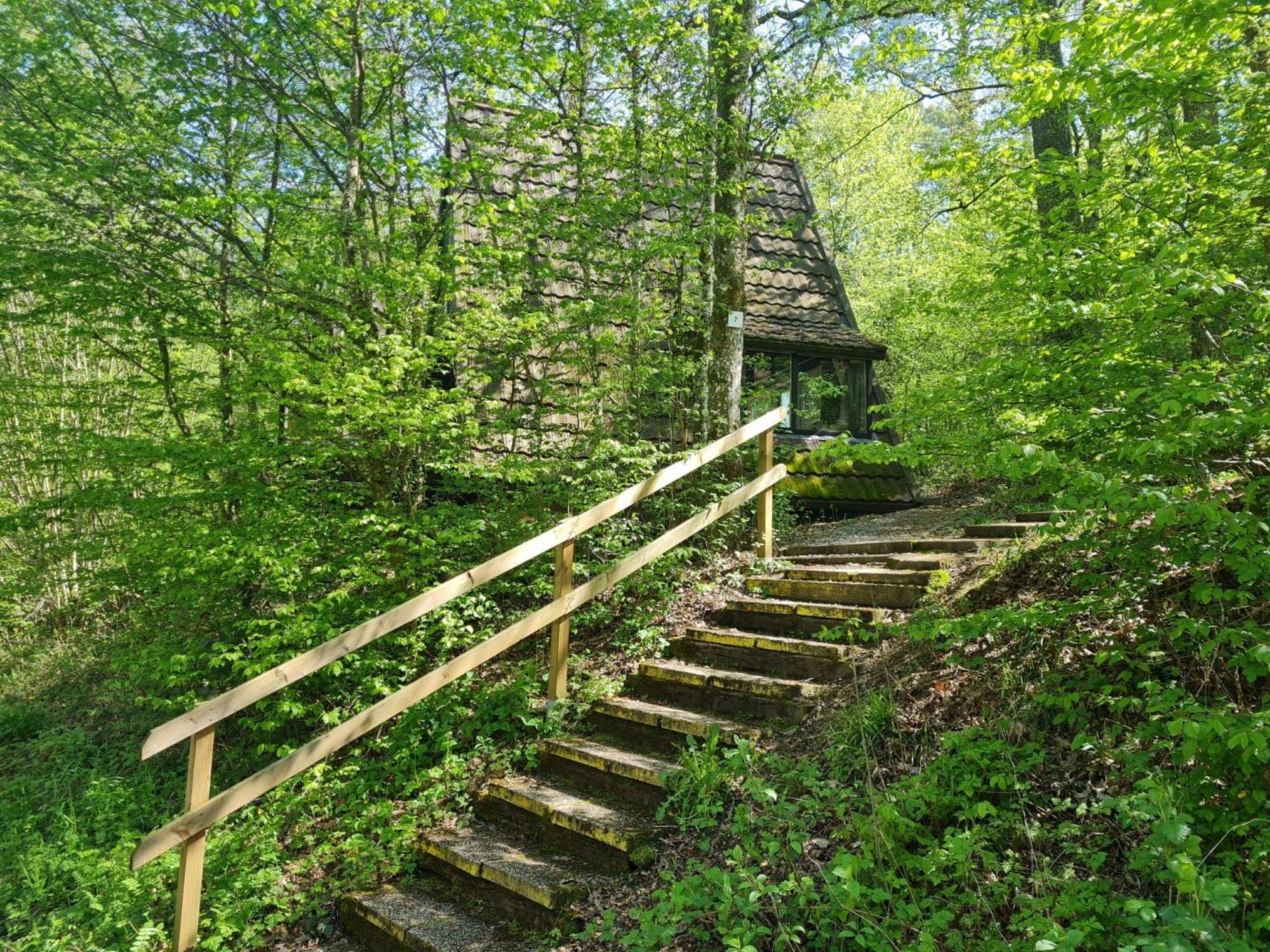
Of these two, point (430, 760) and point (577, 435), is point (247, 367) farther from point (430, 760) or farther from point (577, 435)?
point (430, 760)

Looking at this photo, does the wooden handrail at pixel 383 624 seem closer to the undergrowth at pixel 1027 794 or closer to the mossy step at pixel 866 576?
the mossy step at pixel 866 576

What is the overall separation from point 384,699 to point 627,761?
1490 millimetres

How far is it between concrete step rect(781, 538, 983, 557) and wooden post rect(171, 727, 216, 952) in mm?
4795

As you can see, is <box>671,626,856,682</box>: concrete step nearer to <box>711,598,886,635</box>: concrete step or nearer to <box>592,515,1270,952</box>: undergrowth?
<box>711,598,886,635</box>: concrete step

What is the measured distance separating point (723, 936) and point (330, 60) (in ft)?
24.7

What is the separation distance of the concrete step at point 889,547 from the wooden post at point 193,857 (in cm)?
480

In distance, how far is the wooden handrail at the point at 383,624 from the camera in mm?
3662

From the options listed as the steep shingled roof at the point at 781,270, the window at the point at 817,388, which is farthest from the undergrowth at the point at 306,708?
the window at the point at 817,388

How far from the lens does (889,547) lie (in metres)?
6.51

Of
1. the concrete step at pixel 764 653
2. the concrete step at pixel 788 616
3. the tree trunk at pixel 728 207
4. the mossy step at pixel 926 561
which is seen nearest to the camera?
the concrete step at pixel 764 653

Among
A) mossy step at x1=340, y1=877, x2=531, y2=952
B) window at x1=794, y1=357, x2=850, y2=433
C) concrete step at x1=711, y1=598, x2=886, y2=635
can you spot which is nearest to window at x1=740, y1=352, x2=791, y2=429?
window at x1=794, y1=357, x2=850, y2=433

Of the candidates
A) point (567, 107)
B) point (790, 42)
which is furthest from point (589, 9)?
point (790, 42)

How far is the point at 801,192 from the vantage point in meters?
12.4

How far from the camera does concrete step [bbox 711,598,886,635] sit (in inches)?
197
